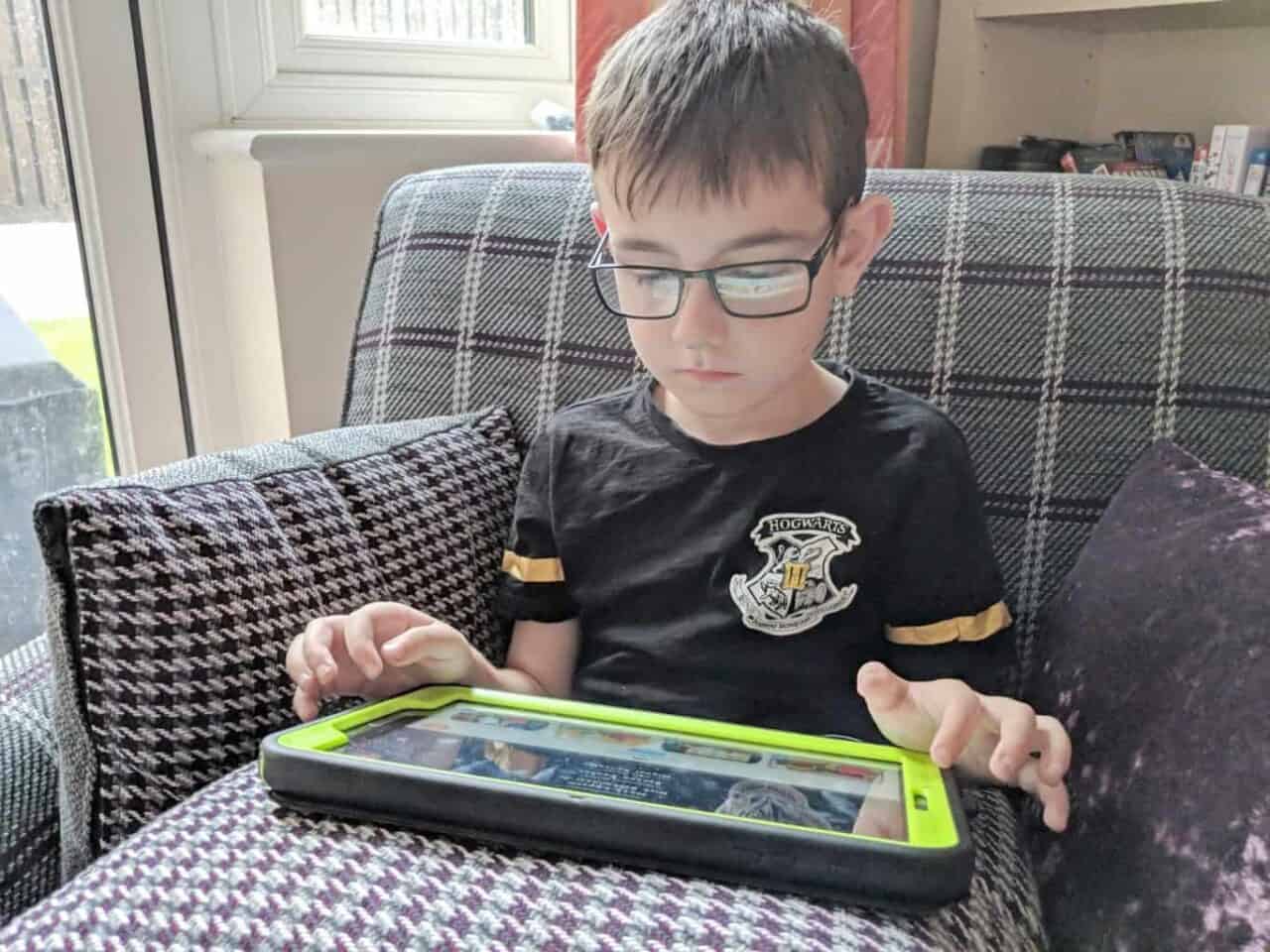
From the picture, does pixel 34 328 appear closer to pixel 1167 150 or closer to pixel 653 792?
pixel 653 792

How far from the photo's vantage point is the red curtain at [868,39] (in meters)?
1.42

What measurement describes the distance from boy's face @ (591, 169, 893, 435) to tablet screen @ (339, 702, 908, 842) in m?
0.22

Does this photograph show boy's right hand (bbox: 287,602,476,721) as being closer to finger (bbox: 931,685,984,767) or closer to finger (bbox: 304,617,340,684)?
finger (bbox: 304,617,340,684)

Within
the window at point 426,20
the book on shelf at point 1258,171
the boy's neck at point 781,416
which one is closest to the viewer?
the boy's neck at point 781,416

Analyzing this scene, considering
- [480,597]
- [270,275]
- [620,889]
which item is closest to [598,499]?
[480,597]

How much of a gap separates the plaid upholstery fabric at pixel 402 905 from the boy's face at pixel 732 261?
0.31 m

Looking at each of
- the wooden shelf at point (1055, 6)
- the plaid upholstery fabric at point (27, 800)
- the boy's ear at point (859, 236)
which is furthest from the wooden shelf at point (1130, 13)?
the plaid upholstery fabric at point (27, 800)

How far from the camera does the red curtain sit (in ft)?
4.66

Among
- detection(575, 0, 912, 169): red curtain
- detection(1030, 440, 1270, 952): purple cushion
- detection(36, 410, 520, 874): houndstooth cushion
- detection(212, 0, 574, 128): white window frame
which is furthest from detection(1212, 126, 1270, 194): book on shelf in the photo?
detection(36, 410, 520, 874): houndstooth cushion

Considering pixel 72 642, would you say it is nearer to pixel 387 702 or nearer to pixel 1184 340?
pixel 387 702

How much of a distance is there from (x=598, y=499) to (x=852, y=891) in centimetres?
37

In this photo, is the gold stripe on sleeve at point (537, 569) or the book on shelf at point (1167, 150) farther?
the book on shelf at point (1167, 150)

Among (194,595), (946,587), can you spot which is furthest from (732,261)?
(194,595)

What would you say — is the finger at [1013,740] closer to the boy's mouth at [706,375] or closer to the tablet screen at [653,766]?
the tablet screen at [653,766]
